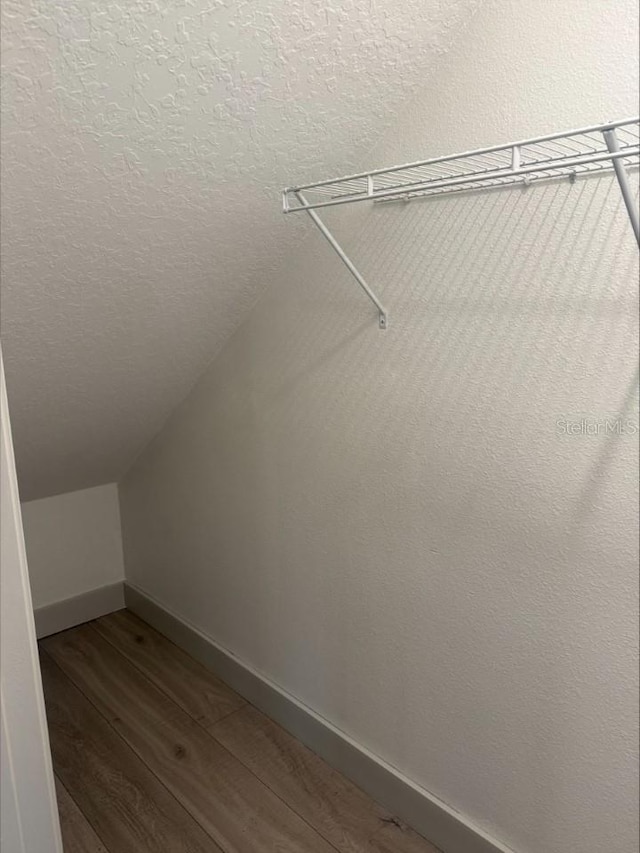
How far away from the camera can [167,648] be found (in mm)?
2285

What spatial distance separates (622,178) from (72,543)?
224 cm

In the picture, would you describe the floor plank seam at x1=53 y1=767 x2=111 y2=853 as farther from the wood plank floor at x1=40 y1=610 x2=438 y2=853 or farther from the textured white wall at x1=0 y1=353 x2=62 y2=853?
the textured white wall at x1=0 y1=353 x2=62 y2=853

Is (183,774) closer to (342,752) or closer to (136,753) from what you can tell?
(136,753)

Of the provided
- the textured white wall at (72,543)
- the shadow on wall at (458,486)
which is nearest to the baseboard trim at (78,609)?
the textured white wall at (72,543)

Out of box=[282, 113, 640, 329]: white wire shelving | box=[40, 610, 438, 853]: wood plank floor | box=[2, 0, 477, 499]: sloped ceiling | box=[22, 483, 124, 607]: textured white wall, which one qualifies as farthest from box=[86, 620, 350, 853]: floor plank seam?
box=[282, 113, 640, 329]: white wire shelving

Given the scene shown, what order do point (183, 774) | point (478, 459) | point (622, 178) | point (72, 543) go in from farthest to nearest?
point (72, 543) → point (183, 774) → point (478, 459) → point (622, 178)

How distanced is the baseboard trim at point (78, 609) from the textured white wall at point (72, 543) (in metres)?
0.02

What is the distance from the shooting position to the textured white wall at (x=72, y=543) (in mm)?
2336

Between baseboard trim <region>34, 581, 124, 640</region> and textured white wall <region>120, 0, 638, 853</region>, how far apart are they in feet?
3.50

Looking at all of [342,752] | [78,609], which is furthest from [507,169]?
[78,609]

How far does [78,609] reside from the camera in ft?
8.06

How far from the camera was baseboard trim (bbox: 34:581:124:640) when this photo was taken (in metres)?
2.37

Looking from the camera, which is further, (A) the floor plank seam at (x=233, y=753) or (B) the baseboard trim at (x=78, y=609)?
(B) the baseboard trim at (x=78, y=609)

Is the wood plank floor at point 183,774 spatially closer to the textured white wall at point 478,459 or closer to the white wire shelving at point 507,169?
the textured white wall at point 478,459
